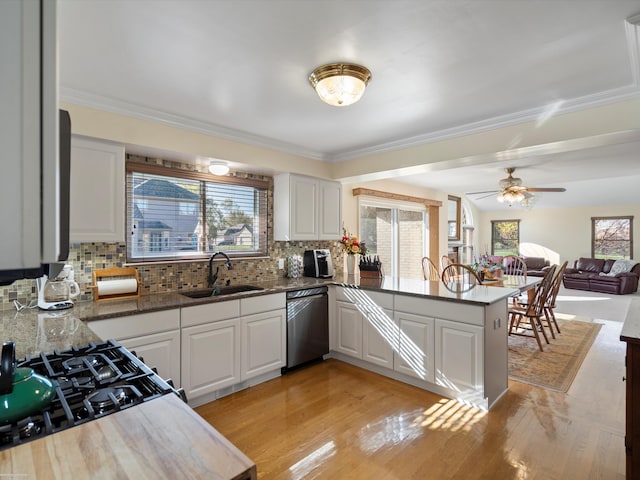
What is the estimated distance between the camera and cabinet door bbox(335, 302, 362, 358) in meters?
3.55

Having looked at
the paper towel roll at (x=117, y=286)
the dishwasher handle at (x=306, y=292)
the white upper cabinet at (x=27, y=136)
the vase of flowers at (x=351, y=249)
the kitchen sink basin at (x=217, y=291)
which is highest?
the white upper cabinet at (x=27, y=136)

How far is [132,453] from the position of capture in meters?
0.80

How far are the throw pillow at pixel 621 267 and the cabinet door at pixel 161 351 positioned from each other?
10280mm

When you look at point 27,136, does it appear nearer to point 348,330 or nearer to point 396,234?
point 348,330

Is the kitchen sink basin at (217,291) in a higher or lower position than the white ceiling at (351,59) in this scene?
lower

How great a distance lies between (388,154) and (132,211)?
2577 mm

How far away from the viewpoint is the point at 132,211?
2959mm

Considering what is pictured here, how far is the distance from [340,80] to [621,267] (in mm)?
10056

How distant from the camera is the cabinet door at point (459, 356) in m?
2.70

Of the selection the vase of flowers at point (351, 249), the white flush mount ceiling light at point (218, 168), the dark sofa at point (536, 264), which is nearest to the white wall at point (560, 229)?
the dark sofa at point (536, 264)

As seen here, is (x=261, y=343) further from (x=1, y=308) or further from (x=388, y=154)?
(x=388, y=154)

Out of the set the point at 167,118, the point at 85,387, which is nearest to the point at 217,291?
the point at 167,118

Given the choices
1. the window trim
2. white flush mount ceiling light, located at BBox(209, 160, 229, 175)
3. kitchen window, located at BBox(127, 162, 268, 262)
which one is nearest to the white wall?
the window trim

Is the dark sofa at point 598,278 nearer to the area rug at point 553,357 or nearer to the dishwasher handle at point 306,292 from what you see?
the area rug at point 553,357
